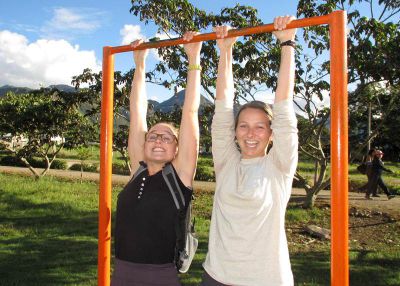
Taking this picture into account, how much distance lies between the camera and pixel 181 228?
75.6 inches

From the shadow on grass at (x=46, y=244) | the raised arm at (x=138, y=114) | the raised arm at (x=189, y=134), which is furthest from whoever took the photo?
the shadow on grass at (x=46, y=244)

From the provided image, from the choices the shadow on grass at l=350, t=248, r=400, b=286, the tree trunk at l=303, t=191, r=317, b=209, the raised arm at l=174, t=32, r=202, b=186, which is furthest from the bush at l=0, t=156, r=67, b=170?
the raised arm at l=174, t=32, r=202, b=186

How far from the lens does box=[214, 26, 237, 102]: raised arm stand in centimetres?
199

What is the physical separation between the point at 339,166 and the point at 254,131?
37cm

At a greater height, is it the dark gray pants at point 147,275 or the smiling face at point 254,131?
the smiling face at point 254,131

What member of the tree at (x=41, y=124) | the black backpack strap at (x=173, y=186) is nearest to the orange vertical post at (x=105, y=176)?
the black backpack strap at (x=173, y=186)

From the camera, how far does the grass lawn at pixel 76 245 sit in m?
4.50

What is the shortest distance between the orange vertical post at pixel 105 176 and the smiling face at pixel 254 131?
93 cm

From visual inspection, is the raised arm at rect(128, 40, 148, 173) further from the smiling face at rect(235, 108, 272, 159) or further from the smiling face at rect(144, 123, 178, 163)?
the smiling face at rect(235, 108, 272, 159)

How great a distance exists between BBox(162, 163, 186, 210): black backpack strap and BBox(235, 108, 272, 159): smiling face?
36cm

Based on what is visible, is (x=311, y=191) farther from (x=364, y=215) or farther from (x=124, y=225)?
(x=124, y=225)

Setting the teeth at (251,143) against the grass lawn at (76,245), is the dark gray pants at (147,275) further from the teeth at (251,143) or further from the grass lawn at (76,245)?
the grass lawn at (76,245)

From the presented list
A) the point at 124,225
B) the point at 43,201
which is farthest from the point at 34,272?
the point at 43,201

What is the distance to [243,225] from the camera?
1694 mm
